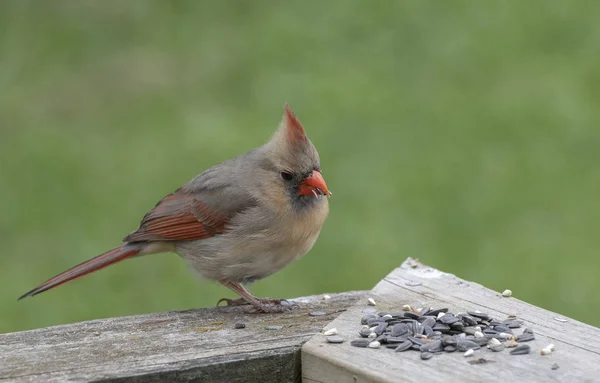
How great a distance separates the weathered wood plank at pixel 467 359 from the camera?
8.43ft

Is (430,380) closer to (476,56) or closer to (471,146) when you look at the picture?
(471,146)

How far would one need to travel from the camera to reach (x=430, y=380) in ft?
8.32

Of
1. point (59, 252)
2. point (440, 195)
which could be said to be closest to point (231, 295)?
point (59, 252)

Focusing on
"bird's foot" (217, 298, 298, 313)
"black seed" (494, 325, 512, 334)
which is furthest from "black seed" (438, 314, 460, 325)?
"bird's foot" (217, 298, 298, 313)

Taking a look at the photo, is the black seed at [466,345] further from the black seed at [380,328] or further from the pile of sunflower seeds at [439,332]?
the black seed at [380,328]

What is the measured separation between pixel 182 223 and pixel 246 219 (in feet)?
0.88

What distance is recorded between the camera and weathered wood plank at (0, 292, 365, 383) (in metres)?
2.64

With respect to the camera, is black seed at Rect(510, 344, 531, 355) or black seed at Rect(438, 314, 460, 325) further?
black seed at Rect(438, 314, 460, 325)

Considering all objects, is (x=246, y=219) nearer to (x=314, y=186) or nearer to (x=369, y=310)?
A: (x=314, y=186)

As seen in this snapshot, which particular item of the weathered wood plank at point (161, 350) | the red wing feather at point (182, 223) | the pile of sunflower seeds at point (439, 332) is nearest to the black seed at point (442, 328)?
the pile of sunflower seeds at point (439, 332)

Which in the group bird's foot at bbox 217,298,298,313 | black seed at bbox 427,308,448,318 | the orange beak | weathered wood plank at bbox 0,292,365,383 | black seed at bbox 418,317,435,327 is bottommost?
weathered wood plank at bbox 0,292,365,383

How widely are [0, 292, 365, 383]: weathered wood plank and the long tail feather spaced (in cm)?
63

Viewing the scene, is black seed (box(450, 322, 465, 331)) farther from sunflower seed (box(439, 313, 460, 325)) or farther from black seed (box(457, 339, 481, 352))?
black seed (box(457, 339, 481, 352))

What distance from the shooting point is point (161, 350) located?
2.80 meters
